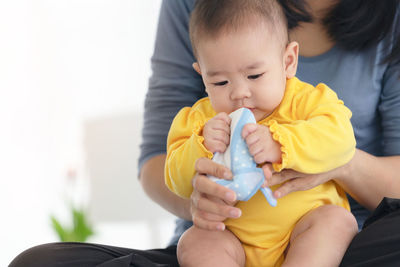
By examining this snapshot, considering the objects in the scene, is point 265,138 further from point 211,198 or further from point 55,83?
point 55,83

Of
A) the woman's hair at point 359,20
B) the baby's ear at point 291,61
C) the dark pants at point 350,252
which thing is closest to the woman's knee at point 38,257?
the dark pants at point 350,252

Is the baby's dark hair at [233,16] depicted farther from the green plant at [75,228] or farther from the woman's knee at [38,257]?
the green plant at [75,228]

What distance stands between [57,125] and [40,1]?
30.7 inches

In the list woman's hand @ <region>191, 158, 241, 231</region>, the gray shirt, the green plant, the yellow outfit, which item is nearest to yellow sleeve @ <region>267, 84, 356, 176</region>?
the yellow outfit

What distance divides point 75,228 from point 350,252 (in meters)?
2.05

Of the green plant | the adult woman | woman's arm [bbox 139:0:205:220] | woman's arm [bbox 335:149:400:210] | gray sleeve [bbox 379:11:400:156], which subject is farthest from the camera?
the green plant

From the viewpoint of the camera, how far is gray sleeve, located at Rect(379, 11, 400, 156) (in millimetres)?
1192

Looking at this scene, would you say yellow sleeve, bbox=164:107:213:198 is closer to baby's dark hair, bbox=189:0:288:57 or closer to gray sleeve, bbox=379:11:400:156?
baby's dark hair, bbox=189:0:288:57

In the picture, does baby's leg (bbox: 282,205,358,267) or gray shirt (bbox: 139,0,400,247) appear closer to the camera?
baby's leg (bbox: 282,205,358,267)

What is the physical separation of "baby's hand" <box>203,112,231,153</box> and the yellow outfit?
0.05 feet

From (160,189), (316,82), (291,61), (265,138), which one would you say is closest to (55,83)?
(160,189)

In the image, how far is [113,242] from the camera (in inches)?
121

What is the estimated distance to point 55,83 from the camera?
3.06 m

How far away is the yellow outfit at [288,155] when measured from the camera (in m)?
A: 0.89
